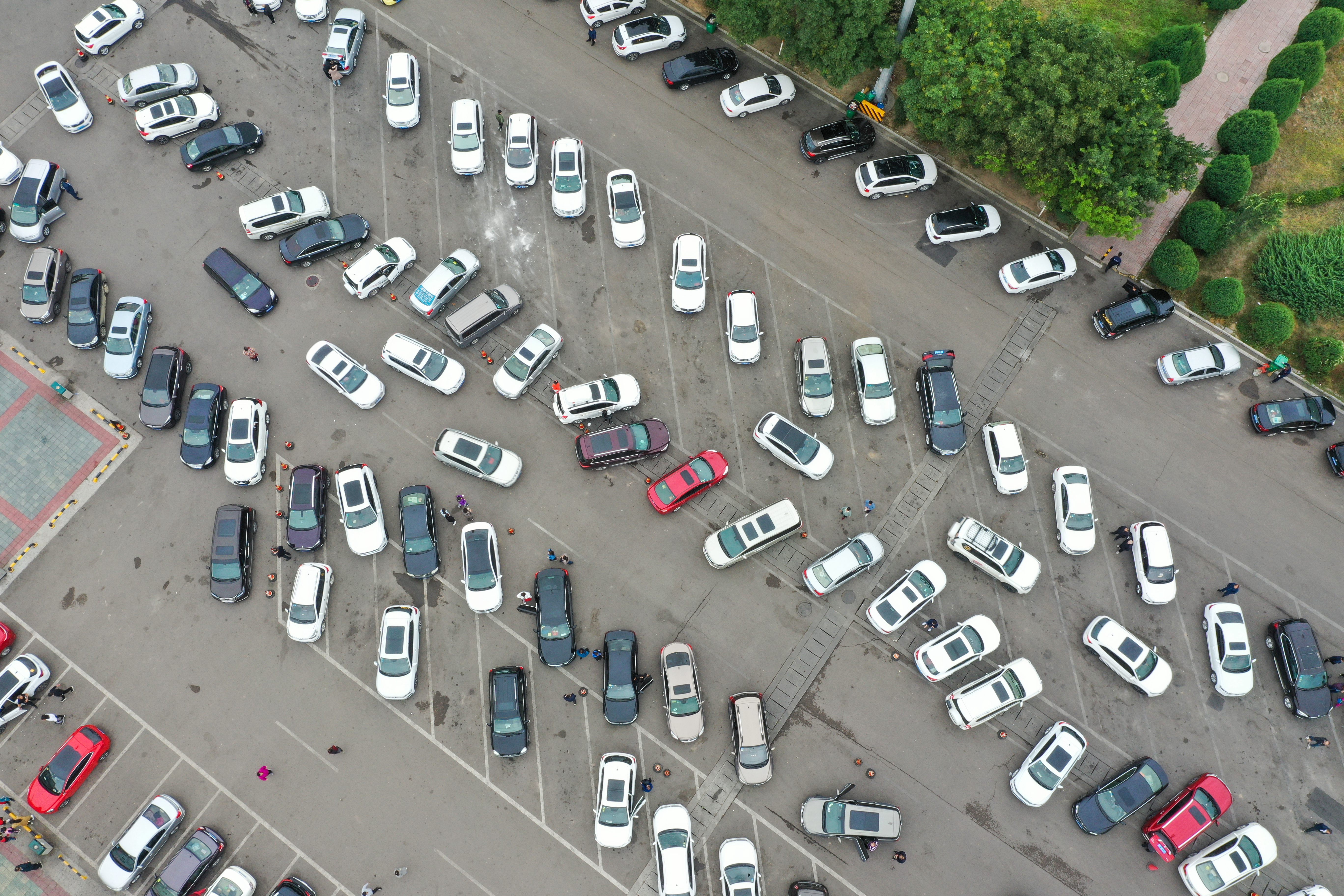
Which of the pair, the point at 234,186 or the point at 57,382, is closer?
the point at 57,382

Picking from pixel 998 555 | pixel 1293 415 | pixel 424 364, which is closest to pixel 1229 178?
pixel 1293 415

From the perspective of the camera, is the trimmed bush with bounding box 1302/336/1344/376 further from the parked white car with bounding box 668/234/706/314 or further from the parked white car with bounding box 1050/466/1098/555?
the parked white car with bounding box 668/234/706/314

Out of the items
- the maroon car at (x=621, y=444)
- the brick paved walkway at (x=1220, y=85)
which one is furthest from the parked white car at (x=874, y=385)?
the brick paved walkway at (x=1220, y=85)

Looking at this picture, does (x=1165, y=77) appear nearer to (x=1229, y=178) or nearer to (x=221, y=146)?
(x=1229, y=178)

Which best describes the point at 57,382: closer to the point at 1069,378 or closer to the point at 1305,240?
the point at 1069,378

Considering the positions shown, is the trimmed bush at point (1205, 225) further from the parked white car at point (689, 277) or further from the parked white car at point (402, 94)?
the parked white car at point (402, 94)

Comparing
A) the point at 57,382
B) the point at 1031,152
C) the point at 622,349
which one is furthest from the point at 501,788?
the point at 1031,152

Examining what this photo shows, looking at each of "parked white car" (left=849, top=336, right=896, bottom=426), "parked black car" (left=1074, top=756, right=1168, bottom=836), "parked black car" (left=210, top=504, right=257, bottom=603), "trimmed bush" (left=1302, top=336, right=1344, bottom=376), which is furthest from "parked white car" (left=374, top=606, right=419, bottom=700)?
"trimmed bush" (left=1302, top=336, right=1344, bottom=376)
